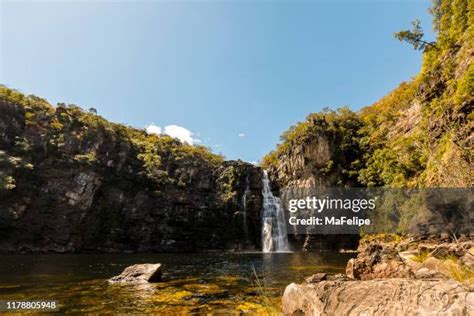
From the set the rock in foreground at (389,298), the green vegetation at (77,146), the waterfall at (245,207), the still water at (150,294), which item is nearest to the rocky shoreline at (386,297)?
the rock in foreground at (389,298)

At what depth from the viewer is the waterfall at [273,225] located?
48500mm

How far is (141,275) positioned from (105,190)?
35.0 meters

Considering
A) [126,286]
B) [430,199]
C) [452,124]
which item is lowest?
[126,286]

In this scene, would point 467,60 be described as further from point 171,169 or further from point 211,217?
point 171,169

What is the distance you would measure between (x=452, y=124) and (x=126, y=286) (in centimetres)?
2765

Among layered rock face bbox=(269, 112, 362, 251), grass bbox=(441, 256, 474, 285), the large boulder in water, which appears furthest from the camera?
layered rock face bbox=(269, 112, 362, 251)

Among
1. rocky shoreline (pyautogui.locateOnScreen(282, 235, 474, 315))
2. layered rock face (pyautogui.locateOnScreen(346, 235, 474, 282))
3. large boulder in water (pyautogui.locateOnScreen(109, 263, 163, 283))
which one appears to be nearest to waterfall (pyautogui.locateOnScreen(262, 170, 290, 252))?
layered rock face (pyautogui.locateOnScreen(346, 235, 474, 282))

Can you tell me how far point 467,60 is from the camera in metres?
28.7

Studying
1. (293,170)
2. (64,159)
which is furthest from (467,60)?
(64,159)

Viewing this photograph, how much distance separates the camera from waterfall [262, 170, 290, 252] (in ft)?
159

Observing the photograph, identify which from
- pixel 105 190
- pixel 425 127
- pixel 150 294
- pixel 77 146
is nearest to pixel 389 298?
pixel 150 294

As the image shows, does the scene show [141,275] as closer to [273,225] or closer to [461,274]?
[461,274]

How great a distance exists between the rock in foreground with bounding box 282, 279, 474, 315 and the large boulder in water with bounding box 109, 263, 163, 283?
10.8 m

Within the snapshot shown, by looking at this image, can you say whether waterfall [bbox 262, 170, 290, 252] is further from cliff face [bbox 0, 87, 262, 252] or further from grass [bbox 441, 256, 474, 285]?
grass [bbox 441, 256, 474, 285]
